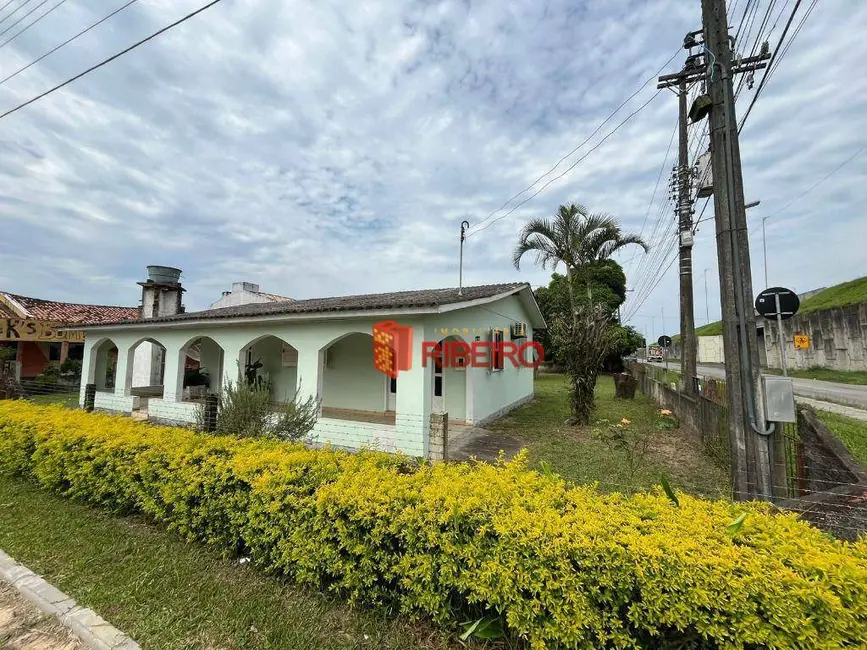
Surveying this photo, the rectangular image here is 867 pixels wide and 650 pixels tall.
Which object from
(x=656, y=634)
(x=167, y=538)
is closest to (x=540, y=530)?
(x=656, y=634)

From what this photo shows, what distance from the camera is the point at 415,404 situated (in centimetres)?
671

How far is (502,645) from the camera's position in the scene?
232 centimetres

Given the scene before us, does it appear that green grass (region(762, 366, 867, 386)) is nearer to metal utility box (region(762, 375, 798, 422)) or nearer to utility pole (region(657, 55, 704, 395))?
utility pole (region(657, 55, 704, 395))

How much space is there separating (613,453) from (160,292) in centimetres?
1871

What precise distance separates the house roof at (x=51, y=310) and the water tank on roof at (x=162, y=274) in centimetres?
198

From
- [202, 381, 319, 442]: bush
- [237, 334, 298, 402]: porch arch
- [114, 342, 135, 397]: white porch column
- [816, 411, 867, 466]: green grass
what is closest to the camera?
[202, 381, 319, 442]: bush

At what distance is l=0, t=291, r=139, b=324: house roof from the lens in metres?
17.7

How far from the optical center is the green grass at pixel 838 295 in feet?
98.3

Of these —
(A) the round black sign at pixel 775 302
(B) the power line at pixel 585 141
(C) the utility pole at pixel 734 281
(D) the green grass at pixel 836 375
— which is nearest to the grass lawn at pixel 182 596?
(C) the utility pole at pixel 734 281

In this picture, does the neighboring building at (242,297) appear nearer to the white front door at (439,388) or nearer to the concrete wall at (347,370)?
the concrete wall at (347,370)

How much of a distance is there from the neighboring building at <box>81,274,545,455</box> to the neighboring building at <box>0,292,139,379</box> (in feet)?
17.1

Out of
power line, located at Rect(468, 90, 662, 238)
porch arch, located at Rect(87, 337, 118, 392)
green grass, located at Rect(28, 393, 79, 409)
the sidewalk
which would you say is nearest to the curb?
power line, located at Rect(468, 90, 662, 238)

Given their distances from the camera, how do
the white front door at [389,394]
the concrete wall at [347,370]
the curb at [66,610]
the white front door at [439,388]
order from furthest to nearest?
the white front door at [389,394] → the white front door at [439,388] → the concrete wall at [347,370] → the curb at [66,610]

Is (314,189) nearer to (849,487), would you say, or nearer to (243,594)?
(243,594)
